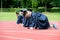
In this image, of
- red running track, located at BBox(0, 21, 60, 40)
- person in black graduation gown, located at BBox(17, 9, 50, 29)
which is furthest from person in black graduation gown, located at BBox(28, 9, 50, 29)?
red running track, located at BBox(0, 21, 60, 40)

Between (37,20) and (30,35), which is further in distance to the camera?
(37,20)

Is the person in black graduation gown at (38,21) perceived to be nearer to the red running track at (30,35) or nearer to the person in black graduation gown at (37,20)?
the person in black graduation gown at (37,20)

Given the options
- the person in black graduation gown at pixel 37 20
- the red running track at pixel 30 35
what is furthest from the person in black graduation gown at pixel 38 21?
the red running track at pixel 30 35

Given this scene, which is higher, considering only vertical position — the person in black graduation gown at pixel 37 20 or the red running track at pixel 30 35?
the person in black graduation gown at pixel 37 20

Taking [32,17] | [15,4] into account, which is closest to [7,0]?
[15,4]

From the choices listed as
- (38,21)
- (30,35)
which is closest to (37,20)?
(38,21)

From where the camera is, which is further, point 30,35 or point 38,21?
point 38,21

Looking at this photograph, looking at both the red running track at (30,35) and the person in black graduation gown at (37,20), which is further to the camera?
the person in black graduation gown at (37,20)

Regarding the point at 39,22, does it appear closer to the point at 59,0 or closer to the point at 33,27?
the point at 33,27

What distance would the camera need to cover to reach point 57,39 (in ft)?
29.7

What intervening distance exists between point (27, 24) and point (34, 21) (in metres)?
1.16

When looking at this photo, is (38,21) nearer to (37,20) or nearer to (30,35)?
(37,20)

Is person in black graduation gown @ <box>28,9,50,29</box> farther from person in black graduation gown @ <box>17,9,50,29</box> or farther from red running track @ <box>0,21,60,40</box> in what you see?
red running track @ <box>0,21,60,40</box>

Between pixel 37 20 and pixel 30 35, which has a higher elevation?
pixel 37 20
